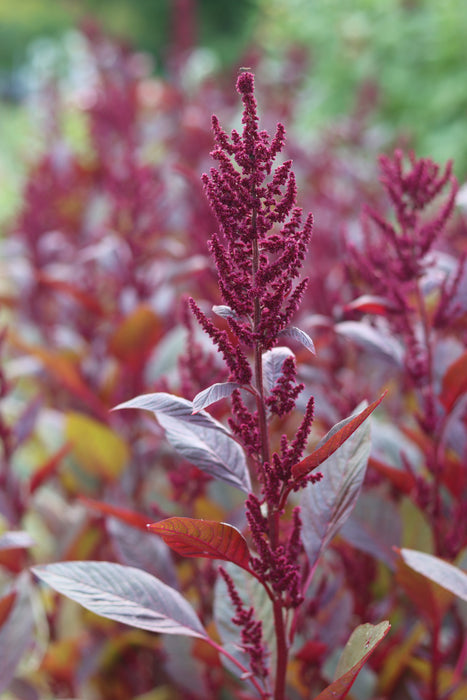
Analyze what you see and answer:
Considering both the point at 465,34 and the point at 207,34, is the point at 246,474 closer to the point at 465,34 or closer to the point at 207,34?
the point at 465,34

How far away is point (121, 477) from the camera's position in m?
1.41

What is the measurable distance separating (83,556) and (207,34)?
43.7 feet

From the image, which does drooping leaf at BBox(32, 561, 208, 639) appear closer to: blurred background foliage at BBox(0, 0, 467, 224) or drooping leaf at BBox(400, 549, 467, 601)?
drooping leaf at BBox(400, 549, 467, 601)

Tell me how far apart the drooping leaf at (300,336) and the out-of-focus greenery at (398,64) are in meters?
3.45

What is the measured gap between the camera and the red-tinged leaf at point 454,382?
0.82m

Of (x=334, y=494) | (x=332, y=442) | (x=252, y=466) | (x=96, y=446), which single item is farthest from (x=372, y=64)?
(x=332, y=442)

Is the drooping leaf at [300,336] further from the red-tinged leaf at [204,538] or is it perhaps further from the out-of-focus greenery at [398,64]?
the out-of-focus greenery at [398,64]

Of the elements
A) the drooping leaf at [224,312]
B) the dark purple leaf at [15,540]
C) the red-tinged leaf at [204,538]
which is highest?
the drooping leaf at [224,312]

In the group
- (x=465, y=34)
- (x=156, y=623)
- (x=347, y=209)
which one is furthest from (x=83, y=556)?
(x=465, y=34)

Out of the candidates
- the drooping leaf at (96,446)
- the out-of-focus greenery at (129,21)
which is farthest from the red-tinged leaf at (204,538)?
the out-of-focus greenery at (129,21)

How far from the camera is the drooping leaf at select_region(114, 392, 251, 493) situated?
620 millimetres

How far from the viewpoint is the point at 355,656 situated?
2.05ft

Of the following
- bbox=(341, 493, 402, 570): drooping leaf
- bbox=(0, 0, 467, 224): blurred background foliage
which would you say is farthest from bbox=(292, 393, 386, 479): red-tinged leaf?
bbox=(0, 0, 467, 224): blurred background foliage

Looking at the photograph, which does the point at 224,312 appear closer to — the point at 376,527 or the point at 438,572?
the point at 438,572
